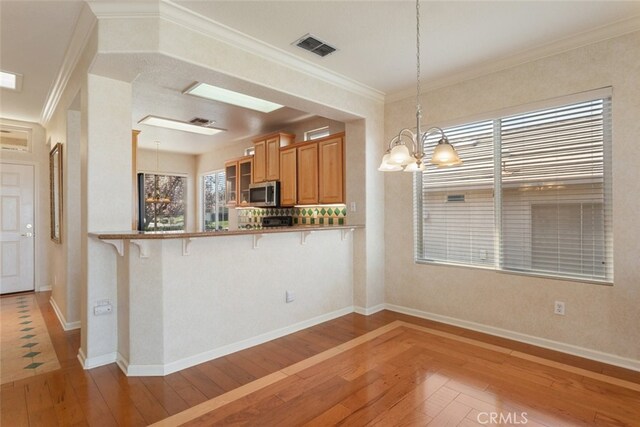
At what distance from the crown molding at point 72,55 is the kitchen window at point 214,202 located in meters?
3.49

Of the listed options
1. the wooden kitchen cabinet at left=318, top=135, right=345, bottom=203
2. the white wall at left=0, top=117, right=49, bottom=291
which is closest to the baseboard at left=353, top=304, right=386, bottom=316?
the wooden kitchen cabinet at left=318, top=135, right=345, bottom=203

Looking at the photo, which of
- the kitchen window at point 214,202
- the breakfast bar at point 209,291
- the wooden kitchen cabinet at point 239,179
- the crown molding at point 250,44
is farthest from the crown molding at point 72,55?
the kitchen window at point 214,202

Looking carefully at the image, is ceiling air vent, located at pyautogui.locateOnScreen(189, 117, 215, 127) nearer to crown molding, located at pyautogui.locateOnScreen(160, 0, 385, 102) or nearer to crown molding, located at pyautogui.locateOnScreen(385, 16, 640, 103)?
crown molding, located at pyautogui.locateOnScreen(160, 0, 385, 102)

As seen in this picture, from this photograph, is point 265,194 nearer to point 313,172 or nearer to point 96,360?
point 313,172

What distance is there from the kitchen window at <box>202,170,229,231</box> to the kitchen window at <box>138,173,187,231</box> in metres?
0.55

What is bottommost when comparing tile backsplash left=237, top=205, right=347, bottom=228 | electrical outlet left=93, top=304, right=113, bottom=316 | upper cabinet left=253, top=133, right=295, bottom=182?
electrical outlet left=93, top=304, right=113, bottom=316

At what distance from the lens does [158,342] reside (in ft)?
8.77

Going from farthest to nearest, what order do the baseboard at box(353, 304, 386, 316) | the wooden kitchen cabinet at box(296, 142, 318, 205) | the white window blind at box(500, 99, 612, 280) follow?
the wooden kitchen cabinet at box(296, 142, 318, 205) → the baseboard at box(353, 304, 386, 316) → the white window blind at box(500, 99, 612, 280)

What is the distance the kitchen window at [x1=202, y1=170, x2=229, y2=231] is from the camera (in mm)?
7769

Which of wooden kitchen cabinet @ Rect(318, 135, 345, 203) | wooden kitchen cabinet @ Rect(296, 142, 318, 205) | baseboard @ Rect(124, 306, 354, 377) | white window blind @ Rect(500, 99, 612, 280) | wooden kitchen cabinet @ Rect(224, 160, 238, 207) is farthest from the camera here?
wooden kitchen cabinet @ Rect(224, 160, 238, 207)

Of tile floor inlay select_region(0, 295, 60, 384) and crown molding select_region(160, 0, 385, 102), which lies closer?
crown molding select_region(160, 0, 385, 102)

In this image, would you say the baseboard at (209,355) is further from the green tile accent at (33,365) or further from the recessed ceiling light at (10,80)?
the recessed ceiling light at (10,80)

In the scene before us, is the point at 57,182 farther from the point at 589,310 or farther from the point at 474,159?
the point at 589,310

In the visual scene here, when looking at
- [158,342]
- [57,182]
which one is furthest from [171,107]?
[158,342]
